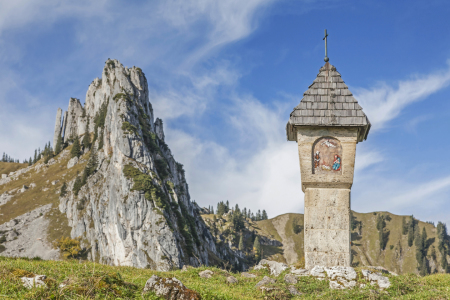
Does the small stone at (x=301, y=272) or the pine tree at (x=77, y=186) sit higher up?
the pine tree at (x=77, y=186)

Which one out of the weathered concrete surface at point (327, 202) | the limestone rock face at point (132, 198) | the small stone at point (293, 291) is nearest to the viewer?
the small stone at point (293, 291)

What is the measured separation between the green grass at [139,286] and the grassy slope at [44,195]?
12064cm

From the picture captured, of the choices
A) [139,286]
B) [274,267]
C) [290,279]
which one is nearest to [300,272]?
[290,279]

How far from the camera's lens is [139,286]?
891 cm

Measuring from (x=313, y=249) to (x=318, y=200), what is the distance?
6.02ft

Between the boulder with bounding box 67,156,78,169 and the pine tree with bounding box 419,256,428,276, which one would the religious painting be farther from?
the pine tree with bounding box 419,256,428,276

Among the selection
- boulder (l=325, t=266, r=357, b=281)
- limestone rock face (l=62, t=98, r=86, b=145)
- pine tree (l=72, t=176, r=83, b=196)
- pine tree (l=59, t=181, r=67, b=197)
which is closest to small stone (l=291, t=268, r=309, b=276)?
boulder (l=325, t=266, r=357, b=281)

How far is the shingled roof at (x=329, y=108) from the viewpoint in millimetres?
14242

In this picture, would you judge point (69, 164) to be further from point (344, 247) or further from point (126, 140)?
point (344, 247)

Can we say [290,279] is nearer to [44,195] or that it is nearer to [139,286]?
[139,286]

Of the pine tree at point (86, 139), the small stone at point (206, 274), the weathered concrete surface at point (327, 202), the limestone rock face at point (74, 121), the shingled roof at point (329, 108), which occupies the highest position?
the limestone rock face at point (74, 121)

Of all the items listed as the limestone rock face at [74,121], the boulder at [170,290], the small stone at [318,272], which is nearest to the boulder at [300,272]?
the small stone at [318,272]

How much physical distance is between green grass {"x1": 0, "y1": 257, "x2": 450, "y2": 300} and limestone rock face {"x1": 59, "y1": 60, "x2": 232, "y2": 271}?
286ft

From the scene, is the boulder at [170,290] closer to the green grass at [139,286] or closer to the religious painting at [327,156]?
the green grass at [139,286]
